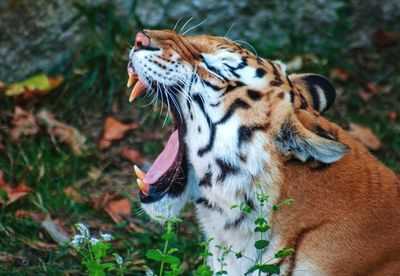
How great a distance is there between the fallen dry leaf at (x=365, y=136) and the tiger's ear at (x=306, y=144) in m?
1.97

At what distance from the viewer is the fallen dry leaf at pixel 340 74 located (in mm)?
5602

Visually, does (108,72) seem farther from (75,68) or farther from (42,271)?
(42,271)

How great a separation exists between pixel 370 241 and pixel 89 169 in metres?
2.08

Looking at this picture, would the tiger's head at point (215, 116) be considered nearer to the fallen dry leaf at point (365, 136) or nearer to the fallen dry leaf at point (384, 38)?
the fallen dry leaf at point (365, 136)

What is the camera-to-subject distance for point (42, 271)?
4039 millimetres

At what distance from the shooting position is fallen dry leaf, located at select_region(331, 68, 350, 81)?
560 cm

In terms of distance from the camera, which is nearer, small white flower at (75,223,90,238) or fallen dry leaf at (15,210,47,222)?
small white flower at (75,223,90,238)

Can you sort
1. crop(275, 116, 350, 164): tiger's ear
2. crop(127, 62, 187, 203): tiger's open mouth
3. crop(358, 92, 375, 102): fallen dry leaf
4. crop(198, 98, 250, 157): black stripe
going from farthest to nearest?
crop(358, 92, 375, 102): fallen dry leaf < crop(127, 62, 187, 203): tiger's open mouth < crop(198, 98, 250, 157): black stripe < crop(275, 116, 350, 164): tiger's ear

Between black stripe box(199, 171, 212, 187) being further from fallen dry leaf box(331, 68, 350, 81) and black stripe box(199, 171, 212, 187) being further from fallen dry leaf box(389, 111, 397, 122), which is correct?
fallen dry leaf box(331, 68, 350, 81)

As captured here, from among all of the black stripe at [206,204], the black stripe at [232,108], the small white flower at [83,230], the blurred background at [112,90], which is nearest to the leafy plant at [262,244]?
the black stripe at [206,204]

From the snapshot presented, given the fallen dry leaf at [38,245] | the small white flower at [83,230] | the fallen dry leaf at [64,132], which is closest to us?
the small white flower at [83,230]

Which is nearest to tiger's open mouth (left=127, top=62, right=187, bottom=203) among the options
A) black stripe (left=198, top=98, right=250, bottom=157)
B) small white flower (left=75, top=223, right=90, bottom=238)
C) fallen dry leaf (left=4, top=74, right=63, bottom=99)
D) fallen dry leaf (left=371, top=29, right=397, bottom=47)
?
black stripe (left=198, top=98, right=250, bottom=157)

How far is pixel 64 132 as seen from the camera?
5.05 m

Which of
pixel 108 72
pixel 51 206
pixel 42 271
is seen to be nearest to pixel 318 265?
pixel 42 271
